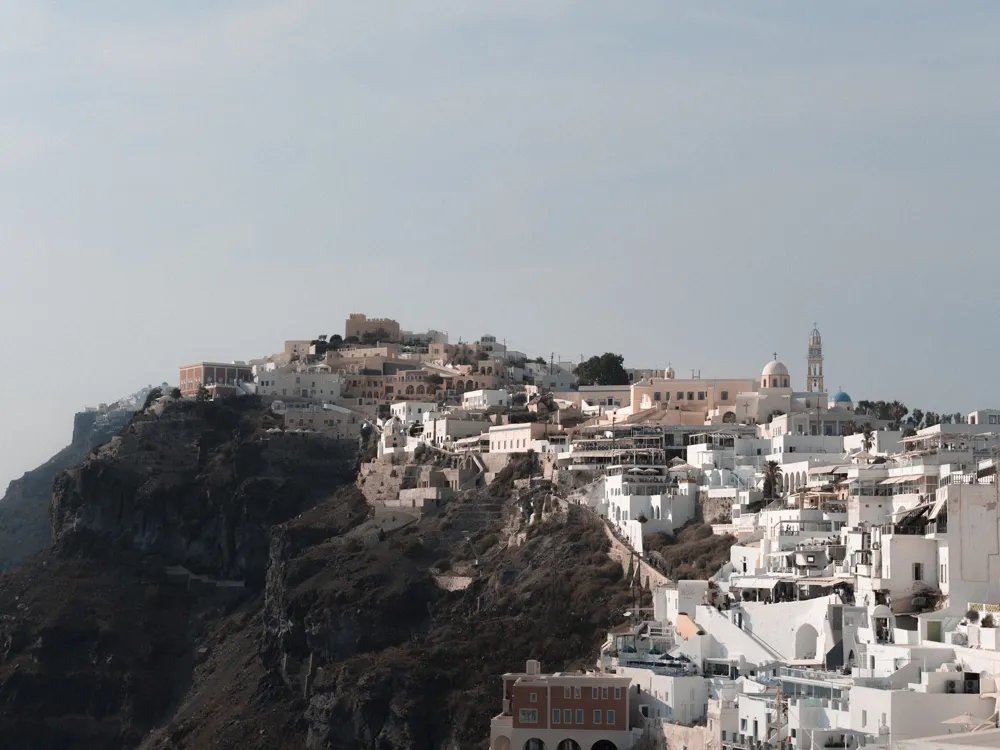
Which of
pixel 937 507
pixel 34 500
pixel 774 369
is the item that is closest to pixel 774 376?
pixel 774 369

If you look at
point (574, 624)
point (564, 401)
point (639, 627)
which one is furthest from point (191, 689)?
point (639, 627)

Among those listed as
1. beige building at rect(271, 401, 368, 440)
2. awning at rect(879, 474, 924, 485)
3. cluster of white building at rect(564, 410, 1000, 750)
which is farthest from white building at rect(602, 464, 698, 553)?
beige building at rect(271, 401, 368, 440)

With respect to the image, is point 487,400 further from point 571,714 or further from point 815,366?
point 571,714

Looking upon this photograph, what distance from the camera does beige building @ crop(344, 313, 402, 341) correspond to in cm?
15338

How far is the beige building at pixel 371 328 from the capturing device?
6038 inches

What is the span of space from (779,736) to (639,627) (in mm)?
15429

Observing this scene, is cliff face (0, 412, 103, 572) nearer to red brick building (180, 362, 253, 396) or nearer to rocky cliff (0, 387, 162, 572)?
rocky cliff (0, 387, 162, 572)

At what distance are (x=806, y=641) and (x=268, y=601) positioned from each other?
43.3 meters

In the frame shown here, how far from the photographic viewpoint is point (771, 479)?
87.5m

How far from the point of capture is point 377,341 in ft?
497

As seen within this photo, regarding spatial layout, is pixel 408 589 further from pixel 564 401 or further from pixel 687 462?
pixel 564 401

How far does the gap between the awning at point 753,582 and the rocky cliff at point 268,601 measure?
25.8 feet

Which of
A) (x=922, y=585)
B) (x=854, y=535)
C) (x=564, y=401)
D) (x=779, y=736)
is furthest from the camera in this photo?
(x=564, y=401)

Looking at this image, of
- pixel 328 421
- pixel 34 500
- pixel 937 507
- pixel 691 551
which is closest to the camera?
pixel 937 507
